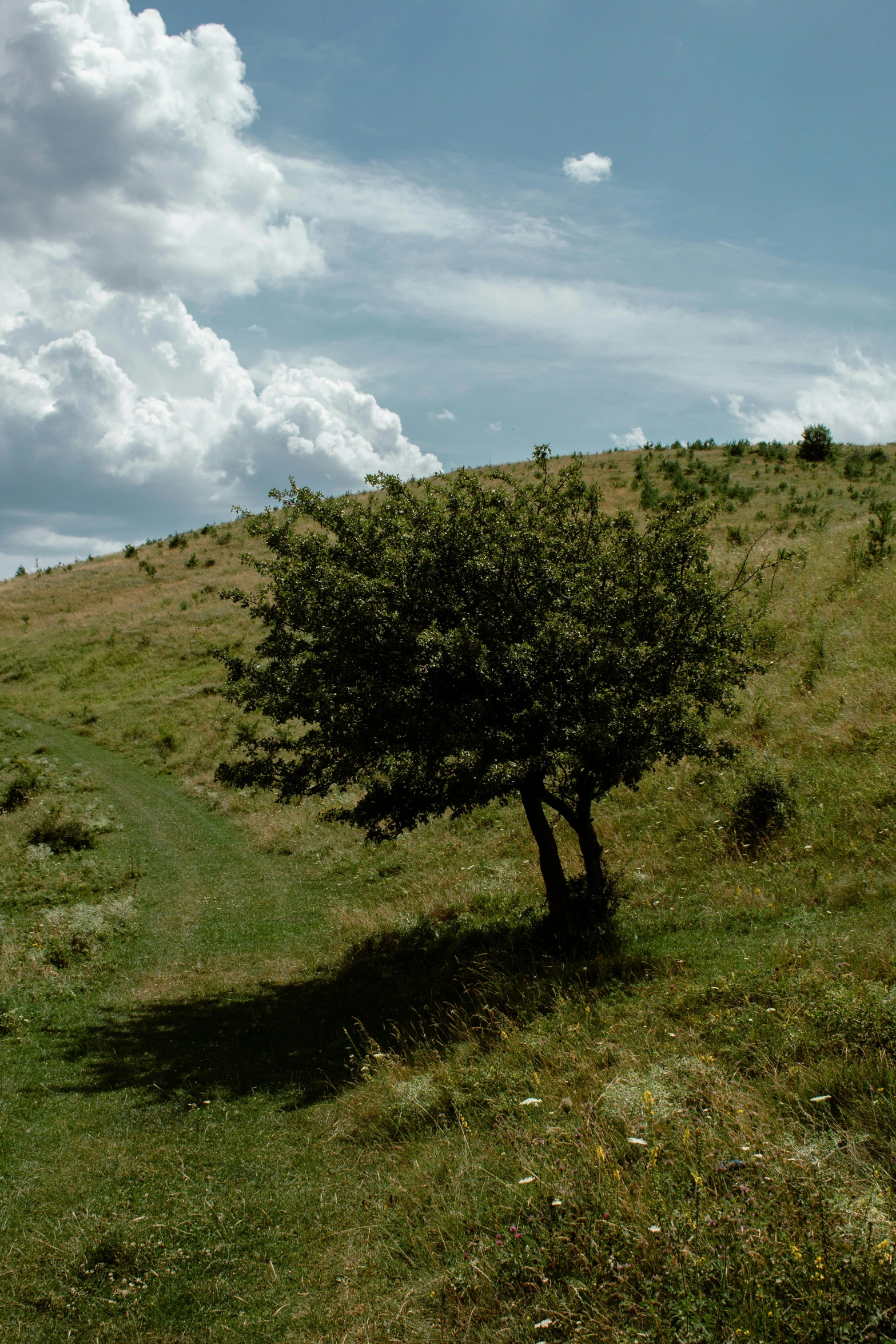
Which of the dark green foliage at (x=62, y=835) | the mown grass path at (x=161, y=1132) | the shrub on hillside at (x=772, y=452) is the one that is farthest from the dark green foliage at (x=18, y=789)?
the shrub on hillside at (x=772, y=452)

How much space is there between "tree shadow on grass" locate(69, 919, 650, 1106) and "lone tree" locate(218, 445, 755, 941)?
54.5 inches

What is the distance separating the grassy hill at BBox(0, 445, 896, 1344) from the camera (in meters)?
4.47

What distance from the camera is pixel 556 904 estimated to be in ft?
38.9

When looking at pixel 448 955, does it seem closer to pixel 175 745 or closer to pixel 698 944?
pixel 698 944

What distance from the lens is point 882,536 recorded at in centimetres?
2414

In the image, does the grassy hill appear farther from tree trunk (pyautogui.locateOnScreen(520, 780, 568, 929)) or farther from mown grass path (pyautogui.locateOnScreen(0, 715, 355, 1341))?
tree trunk (pyautogui.locateOnScreen(520, 780, 568, 929))

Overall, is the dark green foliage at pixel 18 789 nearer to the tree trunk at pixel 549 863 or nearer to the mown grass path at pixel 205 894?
the mown grass path at pixel 205 894

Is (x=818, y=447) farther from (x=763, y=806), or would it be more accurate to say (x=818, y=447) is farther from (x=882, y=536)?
(x=763, y=806)

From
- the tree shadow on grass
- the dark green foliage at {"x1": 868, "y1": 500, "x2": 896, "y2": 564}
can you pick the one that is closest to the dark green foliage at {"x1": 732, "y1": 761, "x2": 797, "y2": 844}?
the tree shadow on grass

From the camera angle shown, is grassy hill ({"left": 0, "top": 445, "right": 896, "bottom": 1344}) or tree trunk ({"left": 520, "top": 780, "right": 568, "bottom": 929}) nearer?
grassy hill ({"left": 0, "top": 445, "right": 896, "bottom": 1344})

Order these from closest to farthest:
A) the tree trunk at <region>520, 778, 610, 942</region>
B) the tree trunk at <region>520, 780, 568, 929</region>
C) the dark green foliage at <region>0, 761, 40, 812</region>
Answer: the tree trunk at <region>520, 778, 610, 942</region>, the tree trunk at <region>520, 780, 568, 929</region>, the dark green foliage at <region>0, 761, 40, 812</region>

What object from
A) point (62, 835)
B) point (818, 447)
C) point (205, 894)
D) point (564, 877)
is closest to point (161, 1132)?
point (564, 877)

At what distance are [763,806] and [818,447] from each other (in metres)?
46.2

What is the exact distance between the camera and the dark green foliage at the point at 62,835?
69.1 ft
